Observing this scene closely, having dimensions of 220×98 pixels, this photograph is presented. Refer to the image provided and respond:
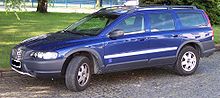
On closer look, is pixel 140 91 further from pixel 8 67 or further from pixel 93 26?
pixel 8 67

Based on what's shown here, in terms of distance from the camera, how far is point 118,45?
7.05 meters

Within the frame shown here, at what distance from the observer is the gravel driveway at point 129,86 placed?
21.6ft

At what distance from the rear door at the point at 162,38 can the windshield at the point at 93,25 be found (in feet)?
2.93

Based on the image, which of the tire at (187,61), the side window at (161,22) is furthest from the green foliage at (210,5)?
the side window at (161,22)

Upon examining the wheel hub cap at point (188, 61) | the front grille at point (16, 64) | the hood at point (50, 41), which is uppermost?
the hood at point (50, 41)

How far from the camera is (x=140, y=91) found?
6832 mm

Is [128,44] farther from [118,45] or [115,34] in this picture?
[115,34]

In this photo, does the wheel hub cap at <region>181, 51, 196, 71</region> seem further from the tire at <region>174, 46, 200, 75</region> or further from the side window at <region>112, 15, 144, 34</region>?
the side window at <region>112, 15, 144, 34</region>

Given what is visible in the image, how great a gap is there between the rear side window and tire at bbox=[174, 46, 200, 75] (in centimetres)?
54

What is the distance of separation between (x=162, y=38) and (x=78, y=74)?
209 cm

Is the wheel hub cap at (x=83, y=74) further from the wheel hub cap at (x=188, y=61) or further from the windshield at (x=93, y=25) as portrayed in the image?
the wheel hub cap at (x=188, y=61)

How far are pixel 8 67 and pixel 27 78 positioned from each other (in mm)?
654

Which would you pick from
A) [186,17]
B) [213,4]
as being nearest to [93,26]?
[186,17]

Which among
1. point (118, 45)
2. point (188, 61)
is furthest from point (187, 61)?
point (118, 45)
